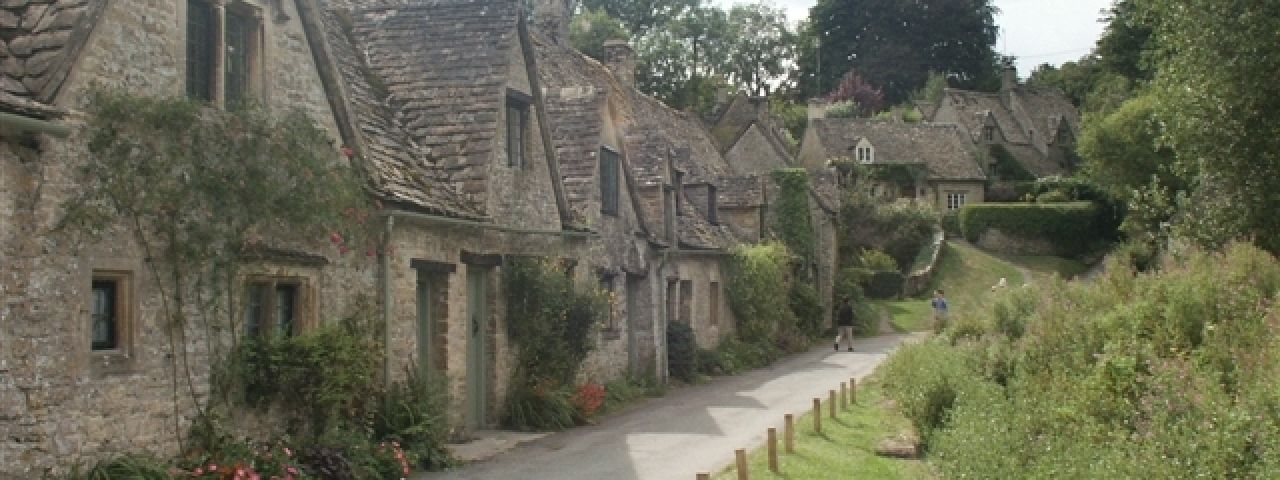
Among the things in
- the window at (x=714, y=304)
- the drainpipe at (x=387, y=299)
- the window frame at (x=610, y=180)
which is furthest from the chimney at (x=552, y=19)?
the drainpipe at (x=387, y=299)

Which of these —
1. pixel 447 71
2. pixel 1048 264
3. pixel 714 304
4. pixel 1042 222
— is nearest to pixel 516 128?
pixel 447 71

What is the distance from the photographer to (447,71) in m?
19.8

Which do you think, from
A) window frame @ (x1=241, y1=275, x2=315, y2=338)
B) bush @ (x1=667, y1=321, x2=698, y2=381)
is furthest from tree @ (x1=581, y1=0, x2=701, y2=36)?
window frame @ (x1=241, y1=275, x2=315, y2=338)

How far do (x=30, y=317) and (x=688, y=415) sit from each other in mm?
13065

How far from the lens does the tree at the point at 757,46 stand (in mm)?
93375

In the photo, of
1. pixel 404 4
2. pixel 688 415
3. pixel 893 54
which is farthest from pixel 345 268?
pixel 893 54

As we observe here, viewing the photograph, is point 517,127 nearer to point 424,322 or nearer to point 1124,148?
point 424,322

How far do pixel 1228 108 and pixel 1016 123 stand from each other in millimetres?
64785

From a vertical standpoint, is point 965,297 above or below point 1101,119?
below

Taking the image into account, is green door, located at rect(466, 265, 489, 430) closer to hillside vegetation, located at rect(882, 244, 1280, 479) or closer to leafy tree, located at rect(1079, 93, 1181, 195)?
hillside vegetation, located at rect(882, 244, 1280, 479)

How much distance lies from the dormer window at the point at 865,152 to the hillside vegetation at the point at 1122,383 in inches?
1866

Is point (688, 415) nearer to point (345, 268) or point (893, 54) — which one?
point (345, 268)

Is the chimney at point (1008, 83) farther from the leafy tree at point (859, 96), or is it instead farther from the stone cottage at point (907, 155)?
the stone cottage at point (907, 155)

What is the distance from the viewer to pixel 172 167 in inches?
481
